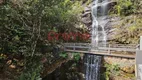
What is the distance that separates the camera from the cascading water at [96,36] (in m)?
11.4

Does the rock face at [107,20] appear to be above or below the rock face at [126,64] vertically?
above

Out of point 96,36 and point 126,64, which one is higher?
point 96,36

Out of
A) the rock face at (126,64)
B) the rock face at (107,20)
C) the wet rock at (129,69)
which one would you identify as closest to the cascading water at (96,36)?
the rock face at (107,20)

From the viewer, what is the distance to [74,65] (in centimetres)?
1182

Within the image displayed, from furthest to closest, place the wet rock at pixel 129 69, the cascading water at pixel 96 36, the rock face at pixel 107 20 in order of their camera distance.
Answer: the rock face at pixel 107 20 → the cascading water at pixel 96 36 → the wet rock at pixel 129 69

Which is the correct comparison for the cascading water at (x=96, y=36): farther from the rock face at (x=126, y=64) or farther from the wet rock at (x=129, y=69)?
the wet rock at (x=129, y=69)

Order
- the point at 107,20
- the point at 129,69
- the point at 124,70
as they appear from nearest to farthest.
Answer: the point at 129,69 < the point at 124,70 < the point at 107,20

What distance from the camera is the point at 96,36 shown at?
1706cm

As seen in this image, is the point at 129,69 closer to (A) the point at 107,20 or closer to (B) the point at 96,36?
(B) the point at 96,36

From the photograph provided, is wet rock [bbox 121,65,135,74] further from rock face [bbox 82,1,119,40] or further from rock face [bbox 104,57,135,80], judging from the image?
rock face [bbox 82,1,119,40]

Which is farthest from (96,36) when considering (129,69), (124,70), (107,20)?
(129,69)

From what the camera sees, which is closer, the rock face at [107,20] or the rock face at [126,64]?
the rock face at [126,64]

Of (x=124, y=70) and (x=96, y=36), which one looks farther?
(x=96, y=36)

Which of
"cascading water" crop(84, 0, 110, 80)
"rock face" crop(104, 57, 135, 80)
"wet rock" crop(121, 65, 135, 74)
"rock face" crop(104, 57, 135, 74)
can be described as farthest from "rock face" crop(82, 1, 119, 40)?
"wet rock" crop(121, 65, 135, 74)
